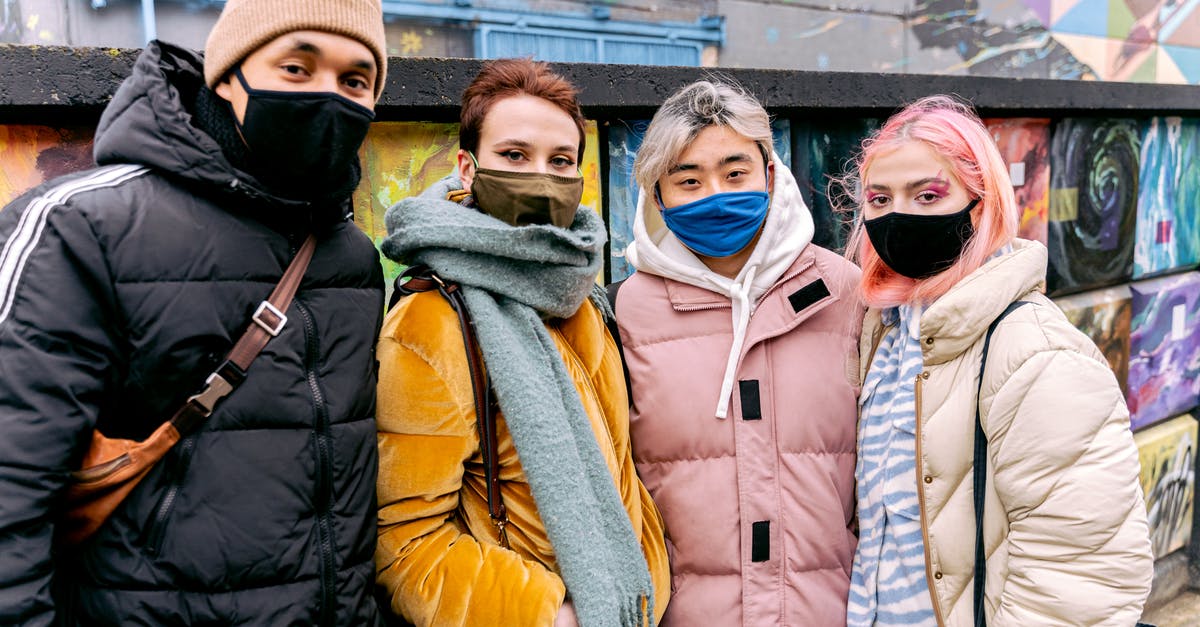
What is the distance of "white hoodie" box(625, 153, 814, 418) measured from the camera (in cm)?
218

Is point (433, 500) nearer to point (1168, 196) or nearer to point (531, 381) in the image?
point (531, 381)

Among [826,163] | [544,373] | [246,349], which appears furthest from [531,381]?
[826,163]

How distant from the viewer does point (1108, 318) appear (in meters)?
4.71

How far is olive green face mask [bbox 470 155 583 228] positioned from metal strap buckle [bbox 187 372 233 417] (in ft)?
2.29

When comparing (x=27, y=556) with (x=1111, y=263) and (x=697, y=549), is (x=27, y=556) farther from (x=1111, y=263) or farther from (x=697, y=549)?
(x=1111, y=263)

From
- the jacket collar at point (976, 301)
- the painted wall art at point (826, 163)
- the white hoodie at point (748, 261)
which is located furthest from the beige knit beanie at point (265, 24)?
the painted wall art at point (826, 163)

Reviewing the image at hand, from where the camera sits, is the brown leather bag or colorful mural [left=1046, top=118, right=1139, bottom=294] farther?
colorful mural [left=1046, top=118, right=1139, bottom=294]

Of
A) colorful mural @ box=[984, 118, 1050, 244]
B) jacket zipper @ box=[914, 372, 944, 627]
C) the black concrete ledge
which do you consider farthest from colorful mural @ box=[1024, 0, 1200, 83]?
jacket zipper @ box=[914, 372, 944, 627]

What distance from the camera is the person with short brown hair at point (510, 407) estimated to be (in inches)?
68.6

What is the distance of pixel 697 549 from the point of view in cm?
212

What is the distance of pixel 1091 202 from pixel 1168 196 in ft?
2.82

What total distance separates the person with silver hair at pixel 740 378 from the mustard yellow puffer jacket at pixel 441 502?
470 millimetres

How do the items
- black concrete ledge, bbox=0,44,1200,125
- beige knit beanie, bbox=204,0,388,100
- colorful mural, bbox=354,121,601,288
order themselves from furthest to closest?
colorful mural, bbox=354,121,601,288, black concrete ledge, bbox=0,44,1200,125, beige knit beanie, bbox=204,0,388,100

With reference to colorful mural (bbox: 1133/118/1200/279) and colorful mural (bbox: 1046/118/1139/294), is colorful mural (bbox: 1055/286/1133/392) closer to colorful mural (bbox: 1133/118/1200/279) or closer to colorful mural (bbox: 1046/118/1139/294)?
colorful mural (bbox: 1046/118/1139/294)
